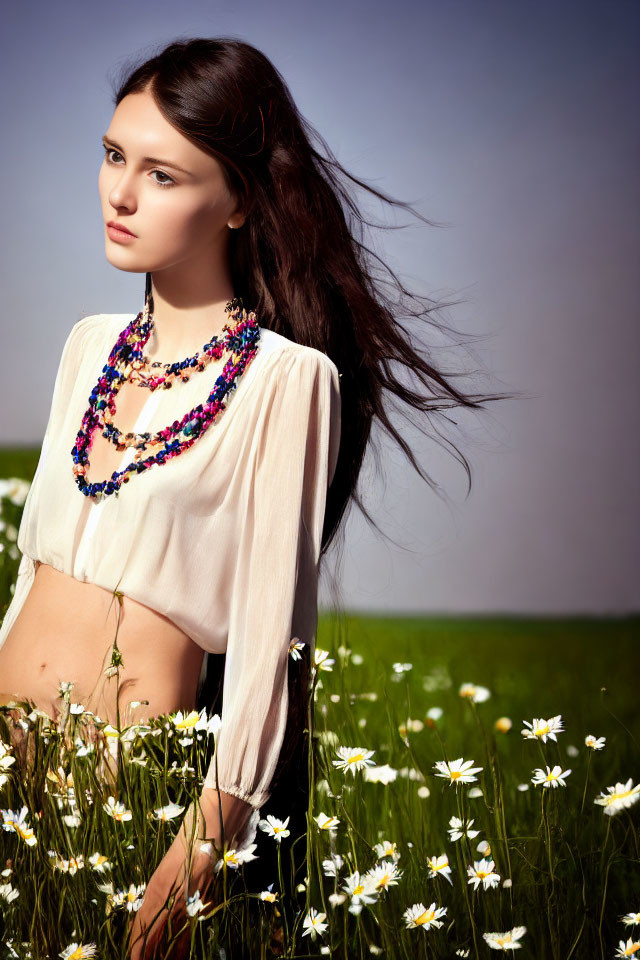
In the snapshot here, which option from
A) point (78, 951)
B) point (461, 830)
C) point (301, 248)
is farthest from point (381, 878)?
point (301, 248)

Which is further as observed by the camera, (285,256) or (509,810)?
(509,810)

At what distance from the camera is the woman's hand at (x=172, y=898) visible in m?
1.22

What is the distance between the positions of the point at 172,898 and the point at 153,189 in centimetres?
90

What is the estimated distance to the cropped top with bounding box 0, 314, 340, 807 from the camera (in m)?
1.29

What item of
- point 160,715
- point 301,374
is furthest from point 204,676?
point 301,374

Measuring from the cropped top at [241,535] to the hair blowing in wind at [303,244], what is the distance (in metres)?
0.11

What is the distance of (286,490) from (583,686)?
76.1 inches

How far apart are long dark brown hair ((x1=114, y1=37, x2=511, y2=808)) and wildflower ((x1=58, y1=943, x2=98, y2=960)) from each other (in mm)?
354

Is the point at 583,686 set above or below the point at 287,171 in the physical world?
below

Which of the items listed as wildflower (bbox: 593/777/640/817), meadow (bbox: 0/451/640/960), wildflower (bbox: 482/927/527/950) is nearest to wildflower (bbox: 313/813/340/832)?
meadow (bbox: 0/451/640/960)

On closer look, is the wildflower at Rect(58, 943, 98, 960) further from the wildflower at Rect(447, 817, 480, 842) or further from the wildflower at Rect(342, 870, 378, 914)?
the wildflower at Rect(447, 817, 480, 842)

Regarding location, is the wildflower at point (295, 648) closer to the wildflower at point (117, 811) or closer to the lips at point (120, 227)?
the wildflower at point (117, 811)

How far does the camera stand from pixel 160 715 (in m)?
1.36

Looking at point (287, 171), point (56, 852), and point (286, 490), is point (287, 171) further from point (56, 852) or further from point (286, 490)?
point (56, 852)
